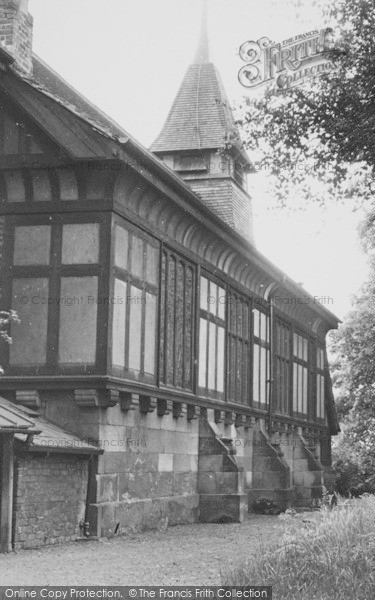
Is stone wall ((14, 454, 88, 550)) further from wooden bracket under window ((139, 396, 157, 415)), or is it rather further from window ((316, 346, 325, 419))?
window ((316, 346, 325, 419))

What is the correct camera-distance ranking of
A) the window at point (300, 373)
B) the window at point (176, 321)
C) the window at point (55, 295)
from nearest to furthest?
the window at point (55, 295) < the window at point (176, 321) < the window at point (300, 373)

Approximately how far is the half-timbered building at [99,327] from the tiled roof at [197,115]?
7.25m

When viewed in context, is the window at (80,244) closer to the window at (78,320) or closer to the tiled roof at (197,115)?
the window at (78,320)

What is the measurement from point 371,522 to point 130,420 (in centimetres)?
771

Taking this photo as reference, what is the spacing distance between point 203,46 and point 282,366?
1121 centimetres

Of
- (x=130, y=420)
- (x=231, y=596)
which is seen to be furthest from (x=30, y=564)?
(x=130, y=420)

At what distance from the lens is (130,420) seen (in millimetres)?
18969

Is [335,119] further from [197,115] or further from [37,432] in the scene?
[197,115]

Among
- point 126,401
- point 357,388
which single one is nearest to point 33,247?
point 126,401

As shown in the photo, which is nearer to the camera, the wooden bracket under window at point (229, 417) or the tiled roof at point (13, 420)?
the tiled roof at point (13, 420)

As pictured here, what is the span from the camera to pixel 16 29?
64.0 feet

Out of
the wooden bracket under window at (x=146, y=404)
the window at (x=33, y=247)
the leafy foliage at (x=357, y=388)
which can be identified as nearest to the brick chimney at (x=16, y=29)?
the window at (x=33, y=247)

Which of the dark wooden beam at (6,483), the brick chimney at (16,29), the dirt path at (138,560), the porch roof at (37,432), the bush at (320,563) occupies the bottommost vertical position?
the dirt path at (138,560)

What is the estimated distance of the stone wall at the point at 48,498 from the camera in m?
15.6
